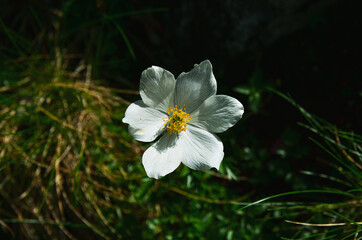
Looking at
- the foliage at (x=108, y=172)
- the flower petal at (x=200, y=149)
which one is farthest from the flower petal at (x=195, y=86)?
the foliage at (x=108, y=172)

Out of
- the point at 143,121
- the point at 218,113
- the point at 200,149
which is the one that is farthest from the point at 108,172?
the point at 218,113

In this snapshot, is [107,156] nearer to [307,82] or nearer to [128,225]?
[128,225]

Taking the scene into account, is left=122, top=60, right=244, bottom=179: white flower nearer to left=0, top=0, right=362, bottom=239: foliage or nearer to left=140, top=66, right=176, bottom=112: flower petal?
left=140, top=66, right=176, bottom=112: flower petal

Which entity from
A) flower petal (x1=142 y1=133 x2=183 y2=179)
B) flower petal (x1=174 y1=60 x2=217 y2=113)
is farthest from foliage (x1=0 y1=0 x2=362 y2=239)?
flower petal (x1=174 y1=60 x2=217 y2=113)

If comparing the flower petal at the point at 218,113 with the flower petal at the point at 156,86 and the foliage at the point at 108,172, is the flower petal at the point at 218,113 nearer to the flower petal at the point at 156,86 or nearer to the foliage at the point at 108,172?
the flower petal at the point at 156,86

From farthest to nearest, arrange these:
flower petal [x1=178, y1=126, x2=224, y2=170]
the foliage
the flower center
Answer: the foliage
the flower center
flower petal [x1=178, y1=126, x2=224, y2=170]

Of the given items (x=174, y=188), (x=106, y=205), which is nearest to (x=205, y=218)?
(x=174, y=188)
